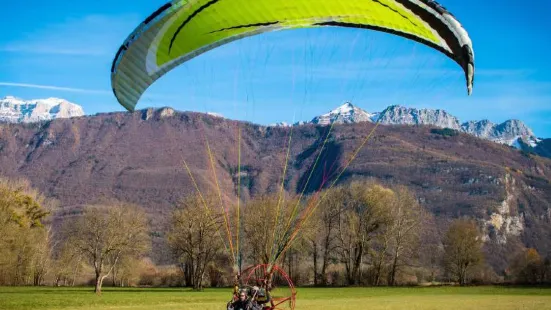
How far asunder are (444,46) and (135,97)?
7.13 meters

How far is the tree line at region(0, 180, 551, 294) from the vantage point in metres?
42.1

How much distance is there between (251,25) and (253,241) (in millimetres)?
36367

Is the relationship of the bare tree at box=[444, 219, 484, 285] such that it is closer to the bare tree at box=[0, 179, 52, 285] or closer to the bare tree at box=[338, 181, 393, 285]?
the bare tree at box=[338, 181, 393, 285]

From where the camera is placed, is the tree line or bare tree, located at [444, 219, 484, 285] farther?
bare tree, located at [444, 219, 484, 285]

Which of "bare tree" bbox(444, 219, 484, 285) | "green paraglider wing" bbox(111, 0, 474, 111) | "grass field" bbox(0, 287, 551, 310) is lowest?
"grass field" bbox(0, 287, 551, 310)

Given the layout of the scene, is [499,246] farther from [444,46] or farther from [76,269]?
[444,46]

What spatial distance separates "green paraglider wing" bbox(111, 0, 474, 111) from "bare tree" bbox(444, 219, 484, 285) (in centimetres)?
4309

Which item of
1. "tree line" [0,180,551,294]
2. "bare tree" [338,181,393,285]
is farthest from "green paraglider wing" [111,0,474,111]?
"bare tree" [338,181,393,285]

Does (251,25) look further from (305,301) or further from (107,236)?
(107,236)

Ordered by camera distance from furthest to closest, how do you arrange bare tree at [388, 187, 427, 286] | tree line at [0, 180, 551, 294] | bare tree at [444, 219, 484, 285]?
1. bare tree at [388, 187, 427, 286]
2. bare tree at [444, 219, 484, 285]
3. tree line at [0, 180, 551, 294]

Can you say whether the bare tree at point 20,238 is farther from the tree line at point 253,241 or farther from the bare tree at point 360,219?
the bare tree at point 360,219

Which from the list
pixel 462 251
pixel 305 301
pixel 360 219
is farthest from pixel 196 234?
pixel 462 251

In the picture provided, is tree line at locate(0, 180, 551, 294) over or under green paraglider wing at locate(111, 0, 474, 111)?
under

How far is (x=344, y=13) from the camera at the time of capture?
12.1 meters
